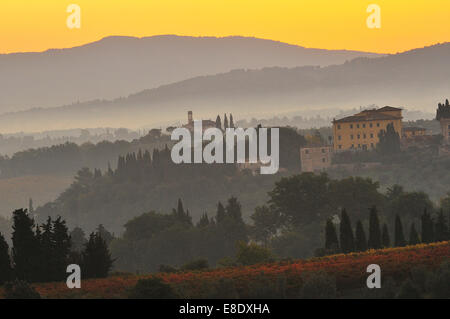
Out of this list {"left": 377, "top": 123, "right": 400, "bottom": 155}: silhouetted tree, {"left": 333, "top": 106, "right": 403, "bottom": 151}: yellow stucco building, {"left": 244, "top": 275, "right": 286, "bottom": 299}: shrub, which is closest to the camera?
{"left": 244, "top": 275, "right": 286, "bottom": 299}: shrub

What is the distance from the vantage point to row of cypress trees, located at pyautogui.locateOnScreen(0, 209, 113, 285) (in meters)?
57.1

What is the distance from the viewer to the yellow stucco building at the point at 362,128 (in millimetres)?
151625

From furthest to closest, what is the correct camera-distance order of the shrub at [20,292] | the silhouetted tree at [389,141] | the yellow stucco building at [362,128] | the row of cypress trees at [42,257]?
the yellow stucco building at [362,128], the silhouetted tree at [389,141], the row of cypress trees at [42,257], the shrub at [20,292]

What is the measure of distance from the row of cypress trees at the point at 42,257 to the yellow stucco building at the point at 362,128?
310 ft

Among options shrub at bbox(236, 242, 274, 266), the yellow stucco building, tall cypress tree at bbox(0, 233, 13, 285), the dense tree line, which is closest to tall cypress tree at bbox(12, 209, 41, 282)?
tall cypress tree at bbox(0, 233, 13, 285)

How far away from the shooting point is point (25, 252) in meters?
58.1

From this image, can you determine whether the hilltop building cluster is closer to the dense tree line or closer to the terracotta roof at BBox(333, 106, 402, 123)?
the terracotta roof at BBox(333, 106, 402, 123)

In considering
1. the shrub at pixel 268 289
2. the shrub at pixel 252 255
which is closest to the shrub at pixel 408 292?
the shrub at pixel 268 289

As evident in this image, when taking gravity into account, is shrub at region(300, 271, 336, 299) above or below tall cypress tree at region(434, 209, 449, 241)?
below

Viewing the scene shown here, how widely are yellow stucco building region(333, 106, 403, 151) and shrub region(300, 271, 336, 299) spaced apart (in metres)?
102

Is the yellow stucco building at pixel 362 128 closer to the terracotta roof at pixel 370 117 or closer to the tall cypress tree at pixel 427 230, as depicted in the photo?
the terracotta roof at pixel 370 117

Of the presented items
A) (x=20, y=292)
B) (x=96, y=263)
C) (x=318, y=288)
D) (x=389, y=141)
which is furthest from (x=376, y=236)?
(x=389, y=141)
